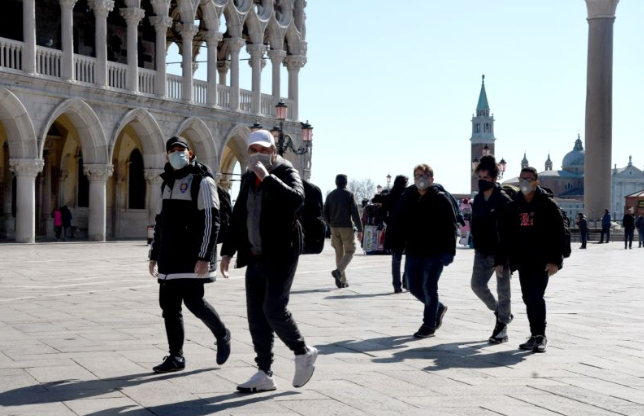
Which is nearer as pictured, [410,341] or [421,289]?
[410,341]

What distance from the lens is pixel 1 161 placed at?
33.2 meters

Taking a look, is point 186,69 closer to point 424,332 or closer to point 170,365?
point 424,332

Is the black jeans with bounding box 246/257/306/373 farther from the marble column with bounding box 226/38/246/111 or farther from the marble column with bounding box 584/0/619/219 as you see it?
the marble column with bounding box 584/0/619/219

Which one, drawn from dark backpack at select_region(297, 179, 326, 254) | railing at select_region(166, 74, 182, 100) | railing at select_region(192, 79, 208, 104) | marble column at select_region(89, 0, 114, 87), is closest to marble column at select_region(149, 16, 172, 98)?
railing at select_region(166, 74, 182, 100)

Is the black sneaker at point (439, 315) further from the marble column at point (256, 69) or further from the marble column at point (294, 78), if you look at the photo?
the marble column at point (294, 78)

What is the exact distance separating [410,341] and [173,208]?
8.79 ft

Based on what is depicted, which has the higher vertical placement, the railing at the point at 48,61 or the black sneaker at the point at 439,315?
the railing at the point at 48,61

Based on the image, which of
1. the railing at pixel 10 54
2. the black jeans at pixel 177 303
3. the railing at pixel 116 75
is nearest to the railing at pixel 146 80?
the railing at pixel 116 75

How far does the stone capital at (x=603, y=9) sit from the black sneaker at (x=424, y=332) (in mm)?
39280

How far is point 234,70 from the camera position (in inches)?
1438

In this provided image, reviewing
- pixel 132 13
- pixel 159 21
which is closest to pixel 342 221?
pixel 132 13

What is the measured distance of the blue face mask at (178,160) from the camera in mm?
6945

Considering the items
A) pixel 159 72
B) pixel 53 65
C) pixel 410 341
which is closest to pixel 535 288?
pixel 410 341

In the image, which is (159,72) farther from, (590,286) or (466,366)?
(466,366)
